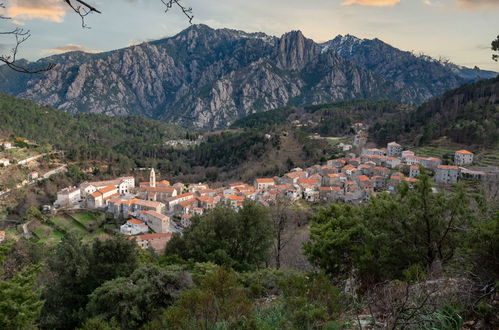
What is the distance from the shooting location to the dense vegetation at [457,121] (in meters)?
48.7

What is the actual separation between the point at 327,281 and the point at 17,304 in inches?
232

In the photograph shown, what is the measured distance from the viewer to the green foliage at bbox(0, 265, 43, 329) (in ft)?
21.0

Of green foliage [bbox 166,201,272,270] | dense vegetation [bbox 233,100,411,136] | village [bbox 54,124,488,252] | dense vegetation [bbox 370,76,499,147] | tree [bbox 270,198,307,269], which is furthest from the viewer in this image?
dense vegetation [bbox 233,100,411,136]

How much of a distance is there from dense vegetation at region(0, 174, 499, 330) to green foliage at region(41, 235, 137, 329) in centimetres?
4

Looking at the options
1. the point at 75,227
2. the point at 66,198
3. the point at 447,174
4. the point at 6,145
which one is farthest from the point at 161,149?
the point at 447,174

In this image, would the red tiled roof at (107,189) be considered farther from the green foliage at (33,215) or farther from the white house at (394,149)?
the white house at (394,149)

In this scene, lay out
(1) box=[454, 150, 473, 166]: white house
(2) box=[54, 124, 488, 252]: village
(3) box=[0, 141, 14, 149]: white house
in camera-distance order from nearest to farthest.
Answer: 1. (2) box=[54, 124, 488, 252]: village
2. (1) box=[454, 150, 473, 166]: white house
3. (3) box=[0, 141, 14, 149]: white house

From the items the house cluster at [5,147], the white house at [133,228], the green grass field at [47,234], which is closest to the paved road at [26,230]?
the green grass field at [47,234]

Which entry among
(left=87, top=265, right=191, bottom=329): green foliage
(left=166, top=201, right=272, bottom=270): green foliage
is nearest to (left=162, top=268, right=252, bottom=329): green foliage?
(left=87, top=265, right=191, bottom=329): green foliage

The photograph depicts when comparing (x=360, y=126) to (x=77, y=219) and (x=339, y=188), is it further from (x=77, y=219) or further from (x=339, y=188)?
(x=77, y=219)

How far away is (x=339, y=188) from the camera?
42.2m

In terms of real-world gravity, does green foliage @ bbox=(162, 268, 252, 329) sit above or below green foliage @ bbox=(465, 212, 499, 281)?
below

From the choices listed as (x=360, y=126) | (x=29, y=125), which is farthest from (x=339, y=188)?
(x=29, y=125)

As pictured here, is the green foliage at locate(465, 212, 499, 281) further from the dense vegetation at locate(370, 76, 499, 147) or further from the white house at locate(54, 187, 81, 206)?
the dense vegetation at locate(370, 76, 499, 147)
